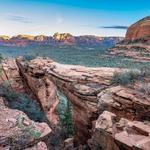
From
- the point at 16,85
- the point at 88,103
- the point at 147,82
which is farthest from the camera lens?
the point at 16,85

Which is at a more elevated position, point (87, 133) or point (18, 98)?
point (18, 98)

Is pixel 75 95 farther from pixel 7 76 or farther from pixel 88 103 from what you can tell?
pixel 7 76

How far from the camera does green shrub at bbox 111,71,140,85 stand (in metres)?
18.3

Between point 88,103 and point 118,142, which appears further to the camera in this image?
point 88,103

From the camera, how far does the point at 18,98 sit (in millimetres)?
23078

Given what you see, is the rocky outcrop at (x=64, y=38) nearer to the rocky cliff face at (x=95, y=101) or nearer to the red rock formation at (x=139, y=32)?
the red rock formation at (x=139, y=32)

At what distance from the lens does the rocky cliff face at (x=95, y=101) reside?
13.8 metres

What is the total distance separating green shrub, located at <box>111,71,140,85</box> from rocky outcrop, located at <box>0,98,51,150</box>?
857 cm

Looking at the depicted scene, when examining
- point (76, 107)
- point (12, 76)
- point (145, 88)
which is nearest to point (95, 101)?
point (76, 107)

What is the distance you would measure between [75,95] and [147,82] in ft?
18.0

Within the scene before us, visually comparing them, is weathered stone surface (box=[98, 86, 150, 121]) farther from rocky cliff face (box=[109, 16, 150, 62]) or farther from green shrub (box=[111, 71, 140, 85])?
rocky cliff face (box=[109, 16, 150, 62])

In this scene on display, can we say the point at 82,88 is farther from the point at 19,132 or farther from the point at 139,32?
the point at 139,32

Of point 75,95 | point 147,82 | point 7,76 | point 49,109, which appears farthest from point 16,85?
point 147,82

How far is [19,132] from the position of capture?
970cm
